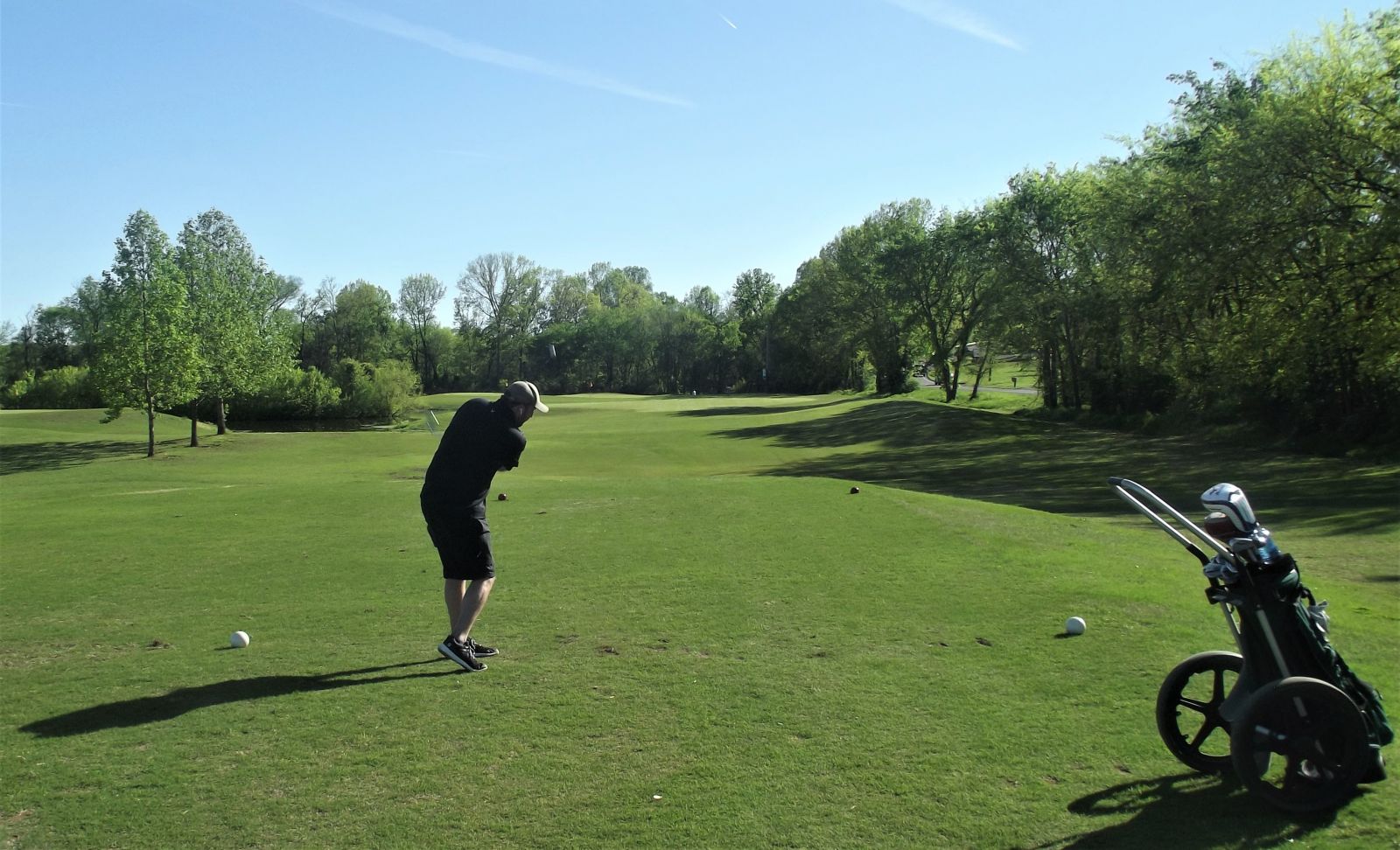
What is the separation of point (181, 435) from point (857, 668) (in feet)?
173

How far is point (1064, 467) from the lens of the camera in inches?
1194

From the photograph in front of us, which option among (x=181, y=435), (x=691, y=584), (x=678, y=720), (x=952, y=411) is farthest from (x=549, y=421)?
(x=678, y=720)

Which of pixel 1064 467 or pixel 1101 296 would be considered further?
pixel 1101 296

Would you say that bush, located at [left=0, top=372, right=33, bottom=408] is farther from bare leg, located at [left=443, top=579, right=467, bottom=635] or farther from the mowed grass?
bare leg, located at [left=443, top=579, right=467, bottom=635]

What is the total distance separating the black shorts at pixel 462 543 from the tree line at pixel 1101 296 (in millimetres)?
23991

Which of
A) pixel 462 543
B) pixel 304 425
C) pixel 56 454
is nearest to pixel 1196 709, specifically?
pixel 462 543

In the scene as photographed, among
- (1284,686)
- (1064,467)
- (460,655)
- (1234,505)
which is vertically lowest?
(1064,467)

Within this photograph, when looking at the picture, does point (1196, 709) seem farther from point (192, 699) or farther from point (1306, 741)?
point (192, 699)

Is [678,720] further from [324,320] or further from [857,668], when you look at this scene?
[324,320]

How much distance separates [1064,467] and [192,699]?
28.4 m

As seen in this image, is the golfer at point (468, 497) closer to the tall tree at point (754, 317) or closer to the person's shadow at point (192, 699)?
the person's shadow at point (192, 699)

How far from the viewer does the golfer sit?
723 centimetres

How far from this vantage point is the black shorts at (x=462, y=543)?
23.7ft

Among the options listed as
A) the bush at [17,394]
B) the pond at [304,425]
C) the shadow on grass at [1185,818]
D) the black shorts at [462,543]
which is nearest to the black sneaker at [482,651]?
the black shorts at [462,543]
